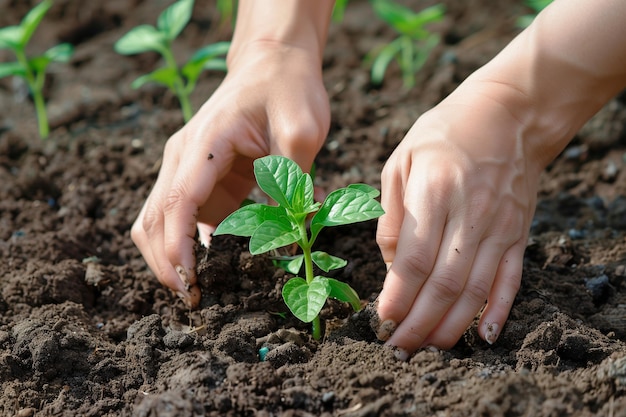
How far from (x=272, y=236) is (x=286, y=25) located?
2.94 ft

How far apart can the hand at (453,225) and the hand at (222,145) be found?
0.35 m

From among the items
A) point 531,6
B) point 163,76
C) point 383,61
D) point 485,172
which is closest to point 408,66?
point 383,61

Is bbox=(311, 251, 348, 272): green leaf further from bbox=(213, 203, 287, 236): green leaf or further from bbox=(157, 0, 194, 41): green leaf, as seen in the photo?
bbox=(157, 0, 194, 41): green leaf

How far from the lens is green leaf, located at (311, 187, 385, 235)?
178 centimetres

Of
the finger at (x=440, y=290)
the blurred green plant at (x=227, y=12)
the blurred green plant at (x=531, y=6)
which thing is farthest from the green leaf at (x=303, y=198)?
the blurred green plant at (x=227, y=12)

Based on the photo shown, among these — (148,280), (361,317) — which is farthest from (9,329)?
(361,317)

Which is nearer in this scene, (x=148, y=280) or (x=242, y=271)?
(x=242, y=271)

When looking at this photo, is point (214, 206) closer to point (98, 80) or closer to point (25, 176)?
point (25, 176)

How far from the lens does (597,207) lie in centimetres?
279

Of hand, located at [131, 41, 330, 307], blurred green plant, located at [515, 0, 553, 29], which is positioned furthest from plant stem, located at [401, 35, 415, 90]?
hand, located at [131, 41, 330, 307]

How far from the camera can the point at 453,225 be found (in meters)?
1.84

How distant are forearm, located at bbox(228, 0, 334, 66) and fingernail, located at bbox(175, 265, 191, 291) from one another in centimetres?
78

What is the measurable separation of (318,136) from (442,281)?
0.62 m

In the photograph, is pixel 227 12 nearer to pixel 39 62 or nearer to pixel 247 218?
pixel 39 62
